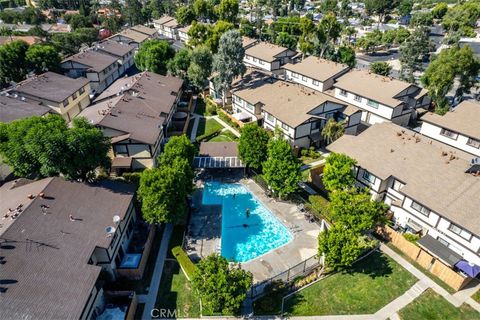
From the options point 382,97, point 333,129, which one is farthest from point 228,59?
point 382,97

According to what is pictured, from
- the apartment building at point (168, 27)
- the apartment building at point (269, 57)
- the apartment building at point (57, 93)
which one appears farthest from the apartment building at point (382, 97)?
the apartment building at point (168, 27)

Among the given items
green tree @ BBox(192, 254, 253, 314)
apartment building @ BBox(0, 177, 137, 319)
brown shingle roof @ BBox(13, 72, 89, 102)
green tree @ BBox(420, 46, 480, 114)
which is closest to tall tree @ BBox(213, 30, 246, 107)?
brown shingle roof @ BBox(13, 72, 89, 102)

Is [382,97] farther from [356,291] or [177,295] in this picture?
[177,295]

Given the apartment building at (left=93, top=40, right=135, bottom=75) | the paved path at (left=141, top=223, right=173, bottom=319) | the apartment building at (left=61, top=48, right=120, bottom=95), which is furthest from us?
the apartment building at (left=93, top=40, right=135, bottom=75)

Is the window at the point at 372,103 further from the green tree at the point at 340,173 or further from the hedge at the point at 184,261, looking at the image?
the hedge at the point at 184,261

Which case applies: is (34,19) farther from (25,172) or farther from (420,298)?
(420,298)

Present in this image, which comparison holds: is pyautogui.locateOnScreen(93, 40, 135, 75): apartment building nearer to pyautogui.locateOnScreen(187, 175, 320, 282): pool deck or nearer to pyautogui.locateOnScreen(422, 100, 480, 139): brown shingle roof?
pyautogui.locateOnScreen(187, 175, 320, 282): pool deck
